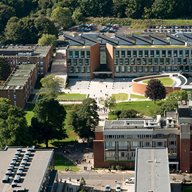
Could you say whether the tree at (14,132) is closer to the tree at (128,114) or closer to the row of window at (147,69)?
the tree at (128,114)

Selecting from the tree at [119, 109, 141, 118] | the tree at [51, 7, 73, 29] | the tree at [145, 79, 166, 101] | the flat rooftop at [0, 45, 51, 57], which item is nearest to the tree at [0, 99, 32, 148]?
the tree at [119, 109, 141, 118]

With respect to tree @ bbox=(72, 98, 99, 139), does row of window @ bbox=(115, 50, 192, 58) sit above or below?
below

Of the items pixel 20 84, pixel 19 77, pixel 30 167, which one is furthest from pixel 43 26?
pixel 30 167

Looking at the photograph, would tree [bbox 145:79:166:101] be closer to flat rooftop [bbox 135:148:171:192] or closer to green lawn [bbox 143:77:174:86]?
green lawn [bbox 143:77:174:86]

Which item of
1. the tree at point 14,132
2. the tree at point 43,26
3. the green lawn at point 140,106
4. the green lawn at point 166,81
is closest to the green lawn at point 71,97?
Result: the green lawn at point 140,106

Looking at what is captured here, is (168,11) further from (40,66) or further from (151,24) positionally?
(40,66)

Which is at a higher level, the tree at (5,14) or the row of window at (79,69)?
the row of window at (79,69)
